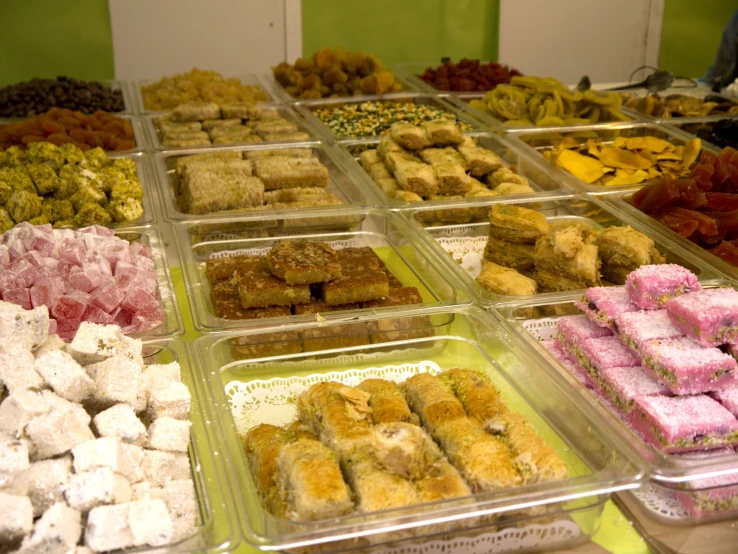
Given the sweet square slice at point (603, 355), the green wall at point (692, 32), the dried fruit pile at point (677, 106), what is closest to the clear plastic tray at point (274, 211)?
the sweet square slice at point (603, 355)

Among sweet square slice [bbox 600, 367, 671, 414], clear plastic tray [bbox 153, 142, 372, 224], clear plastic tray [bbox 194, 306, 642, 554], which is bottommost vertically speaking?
clear plastic tray [bbox 194, 306, 642, 554]

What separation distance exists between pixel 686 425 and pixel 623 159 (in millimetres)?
1911

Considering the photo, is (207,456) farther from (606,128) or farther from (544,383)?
(606,128)

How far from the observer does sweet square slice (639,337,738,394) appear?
172 cm

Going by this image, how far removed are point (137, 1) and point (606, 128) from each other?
3.48 meters

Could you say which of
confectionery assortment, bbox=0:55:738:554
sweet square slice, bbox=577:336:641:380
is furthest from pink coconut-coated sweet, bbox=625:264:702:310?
sweet square slice, bbox=577:336:641:380

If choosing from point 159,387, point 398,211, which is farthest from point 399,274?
point 159,387

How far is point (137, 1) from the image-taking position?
18.6 ft

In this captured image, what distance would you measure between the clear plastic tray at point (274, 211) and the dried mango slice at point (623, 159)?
105 centimetres

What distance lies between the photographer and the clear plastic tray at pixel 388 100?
13.0 ft

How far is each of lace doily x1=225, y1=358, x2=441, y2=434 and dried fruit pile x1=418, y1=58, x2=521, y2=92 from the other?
272 cm

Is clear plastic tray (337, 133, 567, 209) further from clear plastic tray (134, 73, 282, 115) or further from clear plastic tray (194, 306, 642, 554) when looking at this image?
clear plastic tray (134, 73, 282, 115)

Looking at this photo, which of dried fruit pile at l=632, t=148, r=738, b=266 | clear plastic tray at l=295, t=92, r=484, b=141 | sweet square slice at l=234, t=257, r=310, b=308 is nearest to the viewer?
sweet square slice at l=234, t=257, r=310, b=308

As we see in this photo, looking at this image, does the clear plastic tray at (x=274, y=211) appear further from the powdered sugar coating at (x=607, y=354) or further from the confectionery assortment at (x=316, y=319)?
the powdered sugar coating at (x=607, y=354)
